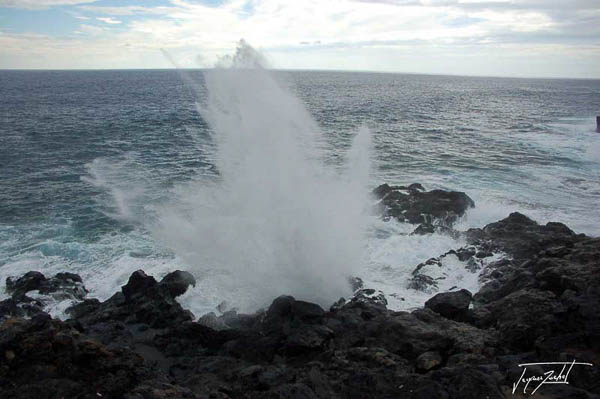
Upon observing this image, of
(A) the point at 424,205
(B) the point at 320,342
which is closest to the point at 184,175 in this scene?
(A) the point at 424,205

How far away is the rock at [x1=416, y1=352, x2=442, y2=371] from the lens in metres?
12.1

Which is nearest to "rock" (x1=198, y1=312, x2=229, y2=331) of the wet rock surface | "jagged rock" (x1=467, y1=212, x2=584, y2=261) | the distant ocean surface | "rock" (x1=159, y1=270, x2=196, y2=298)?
the wet rock surface

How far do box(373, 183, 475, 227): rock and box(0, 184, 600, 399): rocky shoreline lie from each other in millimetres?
6523

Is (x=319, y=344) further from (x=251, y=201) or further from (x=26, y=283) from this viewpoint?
(x=26, y=283)

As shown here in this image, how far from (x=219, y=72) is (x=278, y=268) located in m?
13.9

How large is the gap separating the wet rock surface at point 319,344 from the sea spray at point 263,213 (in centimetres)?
229

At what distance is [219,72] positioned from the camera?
26516 millimetres

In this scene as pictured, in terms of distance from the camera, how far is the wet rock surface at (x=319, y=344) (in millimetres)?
10719

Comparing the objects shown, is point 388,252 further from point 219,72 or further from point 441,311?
point 219,72

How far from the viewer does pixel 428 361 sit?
12188 mm

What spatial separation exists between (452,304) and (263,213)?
12.4 metres

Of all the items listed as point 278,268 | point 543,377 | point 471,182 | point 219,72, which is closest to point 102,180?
point 219,72

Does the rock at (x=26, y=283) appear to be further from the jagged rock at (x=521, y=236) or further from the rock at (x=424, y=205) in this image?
the jagged rock at (x=521, y=236)

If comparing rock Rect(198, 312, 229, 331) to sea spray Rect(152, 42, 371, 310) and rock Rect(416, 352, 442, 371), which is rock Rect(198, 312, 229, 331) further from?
rock Rect(416, 352, 442, 371)
